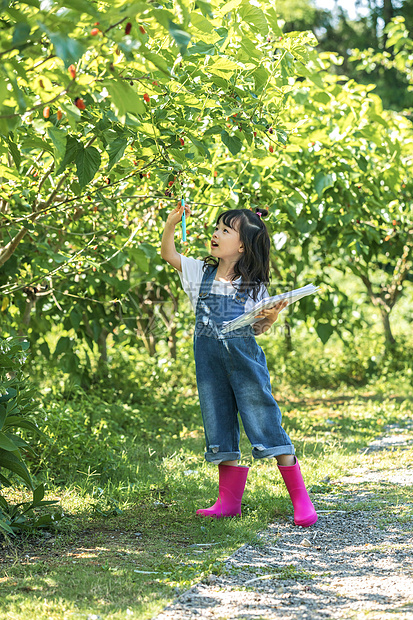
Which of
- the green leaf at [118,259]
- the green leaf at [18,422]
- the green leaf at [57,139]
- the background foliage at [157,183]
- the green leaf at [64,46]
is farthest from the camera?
the green leaf at [118,259]

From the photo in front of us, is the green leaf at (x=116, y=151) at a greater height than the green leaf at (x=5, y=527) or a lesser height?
greater

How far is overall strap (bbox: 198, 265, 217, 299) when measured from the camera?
2.70 m

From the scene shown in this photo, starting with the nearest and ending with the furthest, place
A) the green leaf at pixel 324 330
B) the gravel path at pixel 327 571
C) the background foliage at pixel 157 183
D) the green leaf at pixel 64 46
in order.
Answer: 1. the green leaf at pixel 64 46
2. the background foliage at pixel 157 183
3. the gravel path at pixel 327 571
4. the green leaf at pixel 324 330

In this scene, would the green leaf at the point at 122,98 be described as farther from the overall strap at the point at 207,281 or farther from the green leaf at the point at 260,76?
the overall strap at the point at 207,281

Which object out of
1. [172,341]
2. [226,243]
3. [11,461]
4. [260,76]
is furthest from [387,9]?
[11,461]

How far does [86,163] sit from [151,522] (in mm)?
1386

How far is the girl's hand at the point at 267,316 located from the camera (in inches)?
97.3

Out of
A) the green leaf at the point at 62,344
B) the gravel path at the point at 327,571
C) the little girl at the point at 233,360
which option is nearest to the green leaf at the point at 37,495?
the little girl at the point at 233,360

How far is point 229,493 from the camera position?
2.67m

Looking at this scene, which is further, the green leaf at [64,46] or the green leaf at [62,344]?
the green leaf at [62,344]

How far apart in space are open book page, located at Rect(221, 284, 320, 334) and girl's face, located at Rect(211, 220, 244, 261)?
30 centimetres

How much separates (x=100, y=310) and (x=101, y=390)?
2.26 ft

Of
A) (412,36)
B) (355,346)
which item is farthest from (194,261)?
(412,36)

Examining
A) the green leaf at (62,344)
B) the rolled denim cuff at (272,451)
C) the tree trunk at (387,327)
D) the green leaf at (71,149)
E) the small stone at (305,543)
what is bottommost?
the tree trunk at (387,327)
